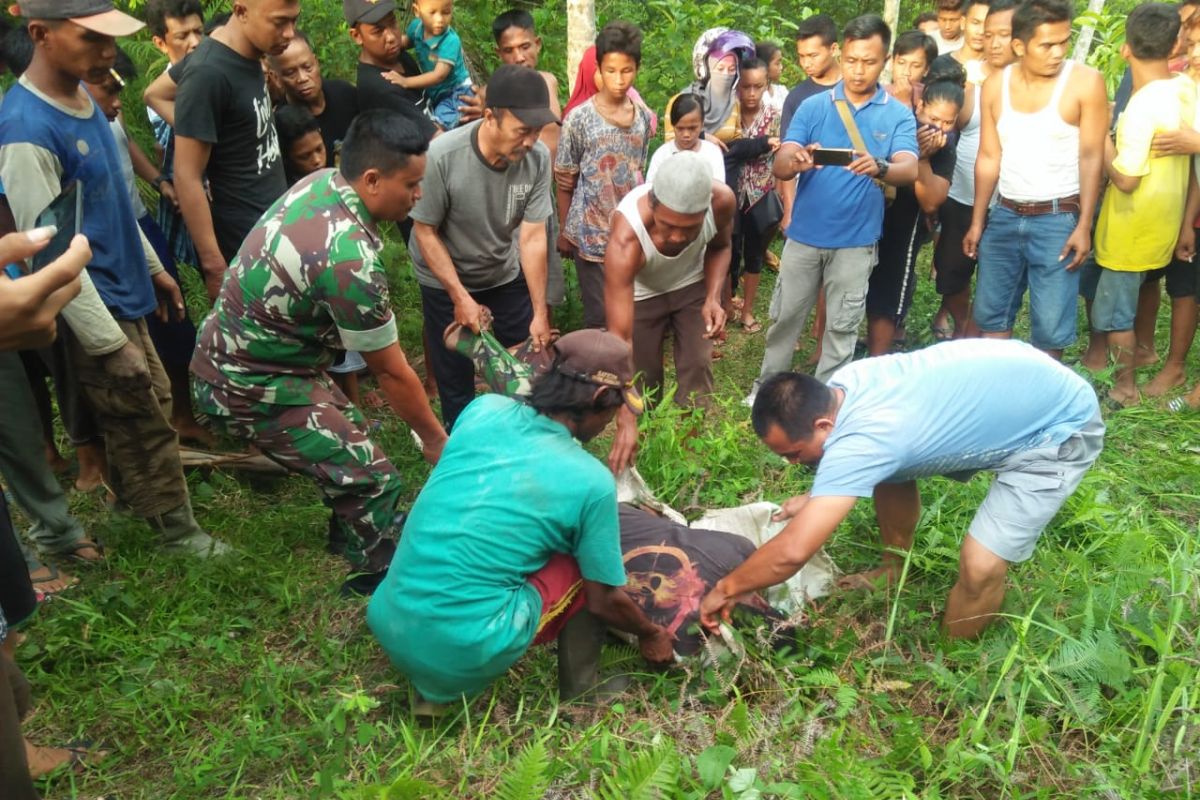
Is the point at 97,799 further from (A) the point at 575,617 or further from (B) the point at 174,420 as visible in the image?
(B) the point at 174,420

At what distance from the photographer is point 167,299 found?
4070mm

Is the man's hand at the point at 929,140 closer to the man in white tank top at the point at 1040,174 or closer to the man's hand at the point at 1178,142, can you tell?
the man in white tank top at the point at 1040,174

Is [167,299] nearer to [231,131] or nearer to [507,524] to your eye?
[231,131]

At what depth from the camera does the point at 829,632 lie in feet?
10.2

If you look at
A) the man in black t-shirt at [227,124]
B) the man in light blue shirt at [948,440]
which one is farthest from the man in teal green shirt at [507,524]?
the man in black t-shirt at [227,124]

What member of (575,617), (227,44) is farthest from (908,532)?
(227,44)

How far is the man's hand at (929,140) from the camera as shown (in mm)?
4891

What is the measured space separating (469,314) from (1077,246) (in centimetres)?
313

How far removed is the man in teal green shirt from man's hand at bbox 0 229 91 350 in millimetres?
1032

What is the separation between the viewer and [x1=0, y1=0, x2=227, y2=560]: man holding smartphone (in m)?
3.03

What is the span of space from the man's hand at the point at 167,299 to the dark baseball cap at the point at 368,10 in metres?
1.95

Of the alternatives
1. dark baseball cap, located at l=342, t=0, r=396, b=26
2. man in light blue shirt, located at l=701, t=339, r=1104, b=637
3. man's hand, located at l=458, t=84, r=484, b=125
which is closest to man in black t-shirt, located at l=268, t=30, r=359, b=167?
dark baseball cap, located at l=342, t=0, r=396, b=26

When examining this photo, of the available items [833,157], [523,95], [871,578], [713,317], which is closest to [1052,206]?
[833,157]

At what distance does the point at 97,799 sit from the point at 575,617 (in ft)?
4.82
